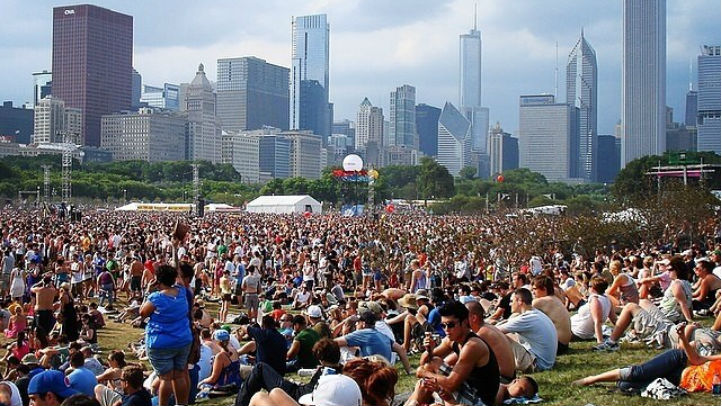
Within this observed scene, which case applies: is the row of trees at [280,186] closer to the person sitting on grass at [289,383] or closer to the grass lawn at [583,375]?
the grass lawn at [583,375]

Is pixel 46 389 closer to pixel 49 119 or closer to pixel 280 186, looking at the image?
pixel 280 186

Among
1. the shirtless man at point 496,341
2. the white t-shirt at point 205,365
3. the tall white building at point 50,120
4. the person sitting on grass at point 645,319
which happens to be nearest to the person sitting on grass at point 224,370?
the white t-shirt at point 205,365

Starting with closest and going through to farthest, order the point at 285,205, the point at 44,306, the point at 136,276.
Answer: the point at 44,306 < the point at 136,276 < the point at 285,205

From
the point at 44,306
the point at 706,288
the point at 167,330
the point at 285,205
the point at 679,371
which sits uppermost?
the point at 285,205

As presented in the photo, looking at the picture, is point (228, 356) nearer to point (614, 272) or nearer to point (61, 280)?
point (614, 272)

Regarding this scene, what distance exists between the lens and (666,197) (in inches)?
1164

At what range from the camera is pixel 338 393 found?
4863mm

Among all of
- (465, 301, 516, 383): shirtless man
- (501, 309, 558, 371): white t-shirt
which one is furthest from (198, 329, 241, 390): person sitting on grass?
(465, 301, 516, 383): shirtless man

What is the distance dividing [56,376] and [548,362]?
4473mm

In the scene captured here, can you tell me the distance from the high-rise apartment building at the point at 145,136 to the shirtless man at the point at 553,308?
180305mm

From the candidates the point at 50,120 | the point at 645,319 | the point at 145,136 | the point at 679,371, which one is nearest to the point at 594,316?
the point at 645,319

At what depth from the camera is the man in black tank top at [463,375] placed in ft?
19.3

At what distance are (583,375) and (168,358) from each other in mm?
3687

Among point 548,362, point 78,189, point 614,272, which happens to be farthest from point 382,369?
point 78,189
